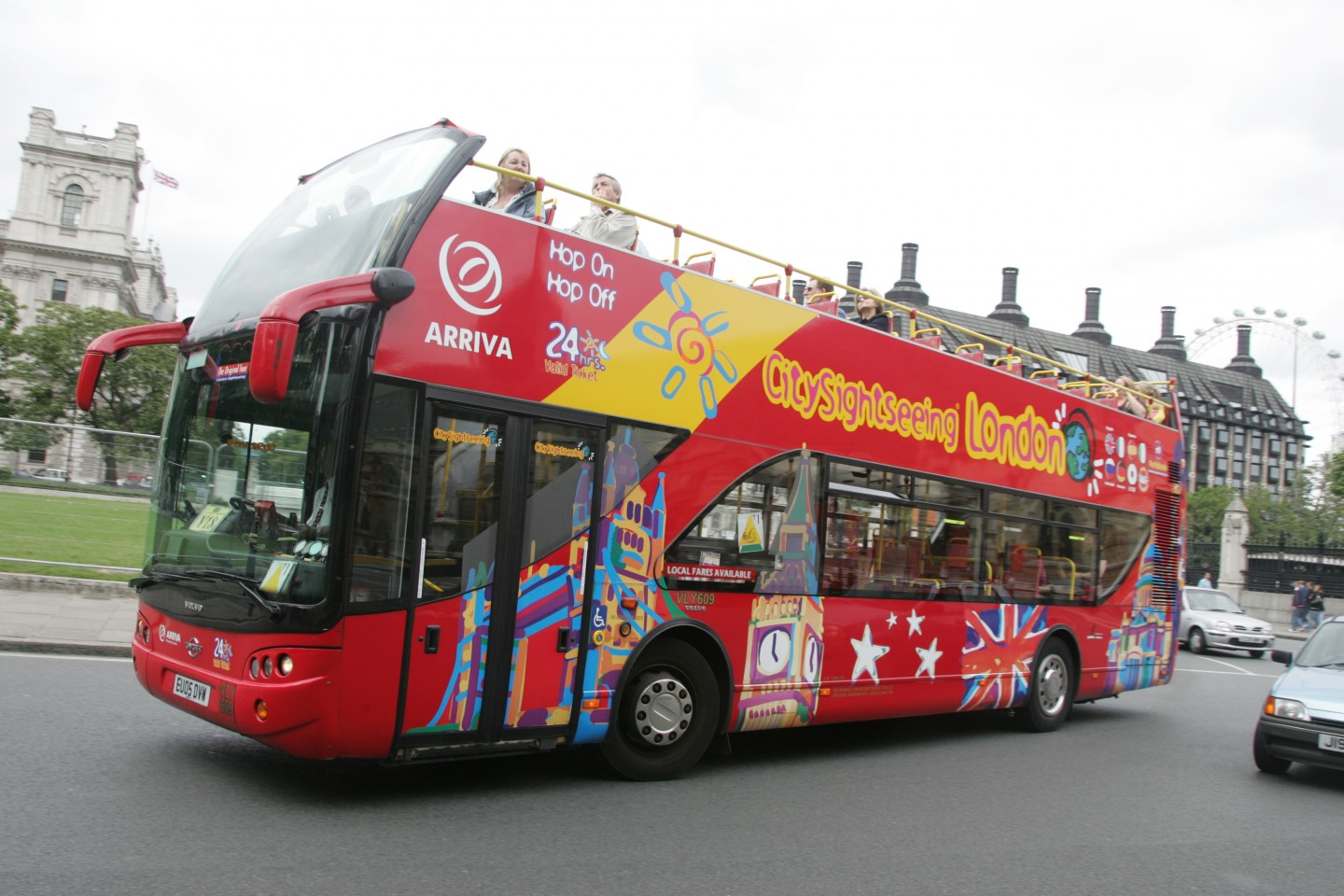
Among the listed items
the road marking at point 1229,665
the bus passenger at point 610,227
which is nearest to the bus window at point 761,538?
the bus passenger at point 610,227

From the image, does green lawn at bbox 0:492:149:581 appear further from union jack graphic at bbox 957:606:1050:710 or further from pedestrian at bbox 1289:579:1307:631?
pedestrian at bbox 1289:579:1307:631

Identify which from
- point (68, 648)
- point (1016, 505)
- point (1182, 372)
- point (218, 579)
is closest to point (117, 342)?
point (218, 579)

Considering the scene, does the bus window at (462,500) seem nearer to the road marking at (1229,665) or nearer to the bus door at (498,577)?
the bus door at (498,577)

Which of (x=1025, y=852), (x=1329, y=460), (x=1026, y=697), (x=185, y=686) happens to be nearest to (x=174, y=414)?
(x=185, y=686)

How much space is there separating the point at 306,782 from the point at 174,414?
2418mm

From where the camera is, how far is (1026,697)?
36.4ft

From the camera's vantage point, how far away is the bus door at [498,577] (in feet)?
19.5

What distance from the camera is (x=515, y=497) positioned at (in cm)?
635

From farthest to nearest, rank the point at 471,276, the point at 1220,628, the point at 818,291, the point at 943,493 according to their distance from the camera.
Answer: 1. the point at 1220,628
2. the point at 943,493
3. the point at 818,291
4. the point at 471,276

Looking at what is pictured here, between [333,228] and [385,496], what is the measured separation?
174 centimetres

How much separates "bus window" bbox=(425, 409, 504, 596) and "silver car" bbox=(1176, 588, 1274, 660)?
850 inches

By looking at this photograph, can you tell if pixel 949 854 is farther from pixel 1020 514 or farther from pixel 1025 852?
pixel 1020 514

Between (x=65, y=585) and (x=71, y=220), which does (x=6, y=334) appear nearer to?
(x=71, y=220)

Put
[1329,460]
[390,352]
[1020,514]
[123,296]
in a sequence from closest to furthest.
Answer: [390,352], [1020,514], [1329,460], [123,296]
